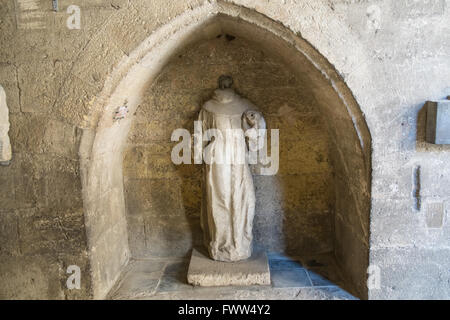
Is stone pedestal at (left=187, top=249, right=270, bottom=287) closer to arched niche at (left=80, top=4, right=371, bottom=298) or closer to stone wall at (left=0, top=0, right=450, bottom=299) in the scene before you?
arched niche at (left=80, top=4, right=371, bottom=298)

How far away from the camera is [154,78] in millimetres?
3963

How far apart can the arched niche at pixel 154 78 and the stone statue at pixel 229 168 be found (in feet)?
1.93

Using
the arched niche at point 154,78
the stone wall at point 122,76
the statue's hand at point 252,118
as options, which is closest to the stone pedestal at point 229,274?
the arched niche at point 154,78

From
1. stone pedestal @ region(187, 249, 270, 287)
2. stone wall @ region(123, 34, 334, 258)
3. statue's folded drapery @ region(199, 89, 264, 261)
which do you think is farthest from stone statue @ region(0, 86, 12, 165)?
stone pedestal @ region(187, 249, 270, 287)

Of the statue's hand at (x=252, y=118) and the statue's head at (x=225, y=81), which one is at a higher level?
the statue's head at (x=225, y=81)

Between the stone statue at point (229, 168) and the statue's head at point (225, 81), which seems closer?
the stone statue at point (229, 168)

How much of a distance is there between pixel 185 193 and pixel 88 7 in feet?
6.54

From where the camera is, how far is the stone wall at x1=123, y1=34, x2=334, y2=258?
397 cm

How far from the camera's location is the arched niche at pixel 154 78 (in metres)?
3.07

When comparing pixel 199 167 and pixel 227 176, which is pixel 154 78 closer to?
pixel 199 167

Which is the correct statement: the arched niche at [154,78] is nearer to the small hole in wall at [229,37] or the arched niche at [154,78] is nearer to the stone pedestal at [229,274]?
the small hole in wall at [229,37]

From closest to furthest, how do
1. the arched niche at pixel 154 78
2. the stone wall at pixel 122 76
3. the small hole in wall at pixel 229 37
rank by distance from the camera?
the stone wall at pixel 122 76 → the arched niche at pixel 154 78 → the small hole in wall at pixel 229 37

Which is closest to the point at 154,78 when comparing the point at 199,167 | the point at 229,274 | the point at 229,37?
the point at 229,37

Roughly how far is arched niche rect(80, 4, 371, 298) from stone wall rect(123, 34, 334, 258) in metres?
0.16
